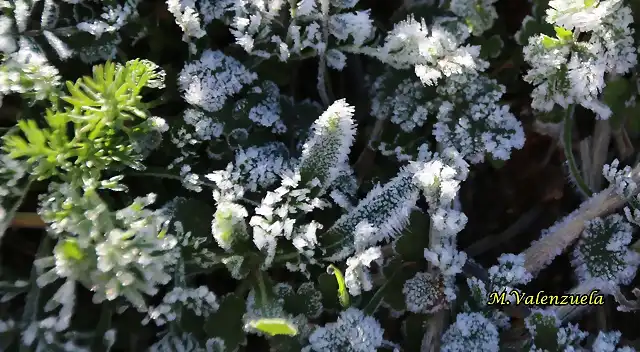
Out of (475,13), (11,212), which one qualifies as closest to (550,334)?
(475,13)

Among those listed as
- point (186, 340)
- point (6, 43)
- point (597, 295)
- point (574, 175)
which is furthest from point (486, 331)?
point (6, 43)

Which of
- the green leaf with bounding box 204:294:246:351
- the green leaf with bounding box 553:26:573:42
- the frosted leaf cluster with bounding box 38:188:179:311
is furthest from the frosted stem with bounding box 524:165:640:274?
the frosted leaf cluster with bounding box 38:188:179:311

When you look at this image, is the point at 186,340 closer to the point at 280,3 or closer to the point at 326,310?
the point at 326,310

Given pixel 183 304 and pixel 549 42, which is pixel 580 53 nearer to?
pixel 549 42

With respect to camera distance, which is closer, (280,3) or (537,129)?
(280,3)

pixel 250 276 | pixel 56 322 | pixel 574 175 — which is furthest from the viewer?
pixel 574 175

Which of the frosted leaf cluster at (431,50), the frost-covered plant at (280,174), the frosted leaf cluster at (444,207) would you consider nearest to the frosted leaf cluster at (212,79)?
the frost-covered plant at (280,174)
